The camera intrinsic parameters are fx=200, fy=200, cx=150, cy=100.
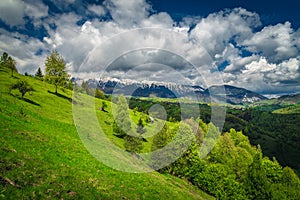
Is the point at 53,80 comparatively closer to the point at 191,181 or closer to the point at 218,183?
the point at 191,181

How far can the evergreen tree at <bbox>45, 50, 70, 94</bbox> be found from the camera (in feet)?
222

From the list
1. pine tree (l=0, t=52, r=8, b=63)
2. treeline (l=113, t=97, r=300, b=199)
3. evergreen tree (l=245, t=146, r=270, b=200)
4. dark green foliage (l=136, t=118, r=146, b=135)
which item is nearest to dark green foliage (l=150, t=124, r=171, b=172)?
treeline (l=113, t=97, r=300, b=199)

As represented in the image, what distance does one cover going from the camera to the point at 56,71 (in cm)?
6919

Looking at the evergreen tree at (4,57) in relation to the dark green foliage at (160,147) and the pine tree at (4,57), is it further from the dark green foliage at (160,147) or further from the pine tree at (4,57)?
the dark green foliage at (160,147)

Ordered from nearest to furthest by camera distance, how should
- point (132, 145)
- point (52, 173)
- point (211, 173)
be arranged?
point (52, 173) < point (132, 145) < point (211, 173)

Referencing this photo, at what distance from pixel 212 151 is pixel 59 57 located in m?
61.1

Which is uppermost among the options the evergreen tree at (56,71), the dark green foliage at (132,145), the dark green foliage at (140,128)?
the evergreen tree at (56,71)

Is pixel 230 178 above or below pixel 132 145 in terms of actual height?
below

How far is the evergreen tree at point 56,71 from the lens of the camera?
222ft

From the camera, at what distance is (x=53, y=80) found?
6750 centimetres

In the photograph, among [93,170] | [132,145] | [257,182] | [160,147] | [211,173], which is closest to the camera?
[93,170]

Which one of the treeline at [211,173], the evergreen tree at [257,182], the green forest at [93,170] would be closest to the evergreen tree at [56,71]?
the green forest at [93,170]

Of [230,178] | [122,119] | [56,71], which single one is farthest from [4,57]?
[230,178]

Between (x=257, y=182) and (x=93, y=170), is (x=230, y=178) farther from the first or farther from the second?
(x=93, y=170)
